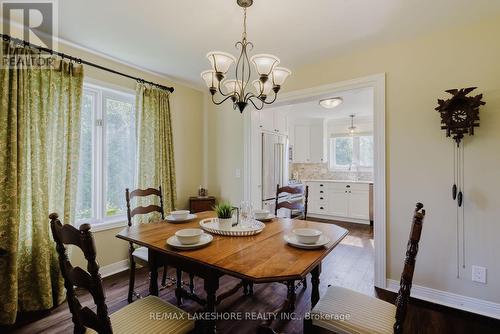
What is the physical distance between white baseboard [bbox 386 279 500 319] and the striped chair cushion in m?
2.17

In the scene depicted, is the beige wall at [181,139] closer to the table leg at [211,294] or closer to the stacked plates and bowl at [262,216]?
the stacked plates and bowl at [262,216]

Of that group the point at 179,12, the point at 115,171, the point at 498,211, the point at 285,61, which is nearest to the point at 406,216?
the point at 498,211

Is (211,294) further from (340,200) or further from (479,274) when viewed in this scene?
(340,200)

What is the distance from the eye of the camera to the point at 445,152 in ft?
7.22

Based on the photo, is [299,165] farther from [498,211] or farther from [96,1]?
[96,1]

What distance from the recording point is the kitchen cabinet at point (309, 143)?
6027 mm

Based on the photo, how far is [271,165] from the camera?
407 cm

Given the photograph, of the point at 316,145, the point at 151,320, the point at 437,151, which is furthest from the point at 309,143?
the point at 151,320

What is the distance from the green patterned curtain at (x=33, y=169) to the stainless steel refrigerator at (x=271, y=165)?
8.03ft

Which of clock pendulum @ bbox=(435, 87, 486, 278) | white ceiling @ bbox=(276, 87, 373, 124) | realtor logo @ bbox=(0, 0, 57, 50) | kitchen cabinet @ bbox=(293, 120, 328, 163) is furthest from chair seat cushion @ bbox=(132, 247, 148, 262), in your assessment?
kitchen cabinet @ bbox=(293, 120, 328, 163)

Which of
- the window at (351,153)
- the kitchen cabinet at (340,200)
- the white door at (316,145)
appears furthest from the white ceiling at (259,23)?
the window at (351,153)

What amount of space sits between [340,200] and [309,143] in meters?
1.57

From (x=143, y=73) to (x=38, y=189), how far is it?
71.2 inches

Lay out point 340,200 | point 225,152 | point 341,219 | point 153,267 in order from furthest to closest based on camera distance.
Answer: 1. point 341,219
2. point 340,200
3. point 225,152
4. point 153,267
